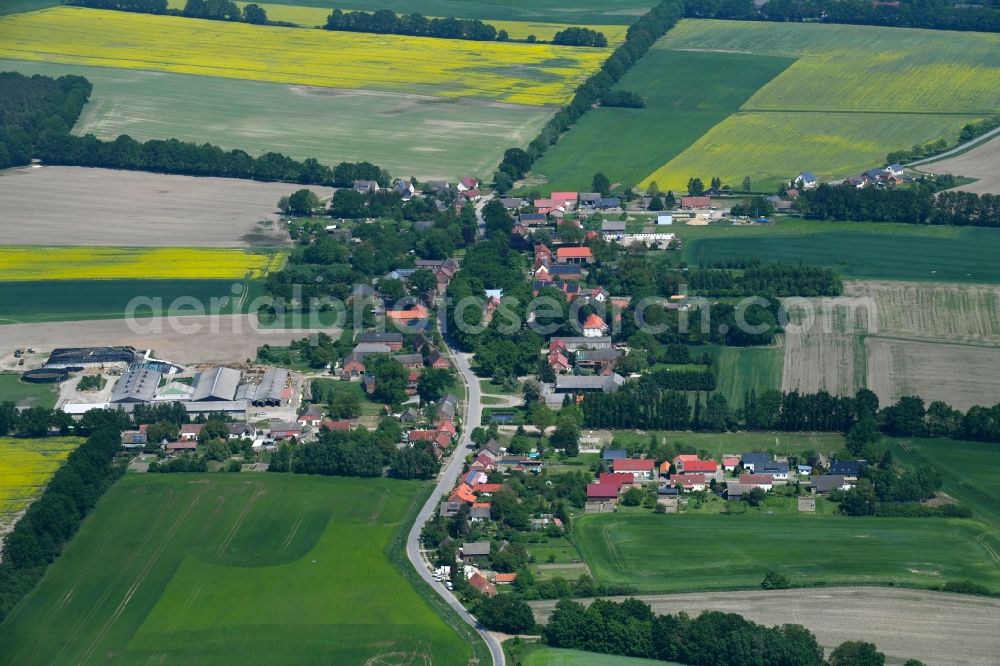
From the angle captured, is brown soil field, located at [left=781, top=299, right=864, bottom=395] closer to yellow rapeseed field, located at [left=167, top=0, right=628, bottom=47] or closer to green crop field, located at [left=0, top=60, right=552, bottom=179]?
green crop field, located at [left=0, top=60, right=552, bottom=179]

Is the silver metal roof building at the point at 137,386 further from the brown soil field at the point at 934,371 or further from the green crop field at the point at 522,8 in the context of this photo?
the green crop field at the point at 522,8

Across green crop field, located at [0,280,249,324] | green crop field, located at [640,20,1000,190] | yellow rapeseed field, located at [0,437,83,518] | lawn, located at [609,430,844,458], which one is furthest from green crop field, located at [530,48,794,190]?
yellow rapeseed field, located at [0,437,83,518]

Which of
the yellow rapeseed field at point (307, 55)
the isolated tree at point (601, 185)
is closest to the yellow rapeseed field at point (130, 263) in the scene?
the isolated tree at point (601, 185)

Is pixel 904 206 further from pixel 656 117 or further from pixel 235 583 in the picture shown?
pixel 235 583

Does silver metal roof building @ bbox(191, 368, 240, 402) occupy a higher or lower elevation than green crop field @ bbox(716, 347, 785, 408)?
higher

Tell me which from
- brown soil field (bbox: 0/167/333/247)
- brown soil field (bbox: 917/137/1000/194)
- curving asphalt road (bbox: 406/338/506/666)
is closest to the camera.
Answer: curving asphalt road (bbox: 406/338/506/666)

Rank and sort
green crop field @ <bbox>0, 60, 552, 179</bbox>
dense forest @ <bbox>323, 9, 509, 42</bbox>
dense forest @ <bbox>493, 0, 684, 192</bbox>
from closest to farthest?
dense forest @ <bbox>493, 0, 684, 192</bbox> < green crop field @ <bbox>0, 60, 552, 179</bbox> < dense forest @ <bbox>323, 9, 509, 42</bbox>

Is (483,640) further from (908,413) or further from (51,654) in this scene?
(908,413)
